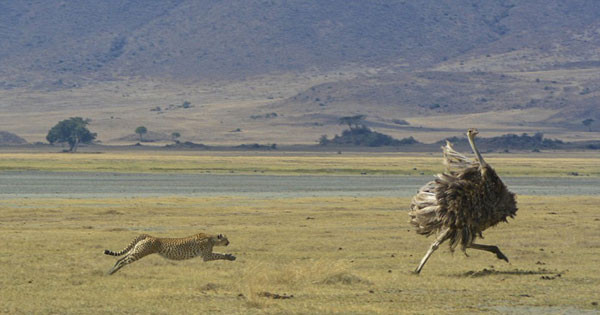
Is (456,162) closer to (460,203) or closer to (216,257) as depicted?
(460,203)

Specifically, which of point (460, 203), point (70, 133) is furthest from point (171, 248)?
point (70, 133)

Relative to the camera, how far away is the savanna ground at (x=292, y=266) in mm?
15023

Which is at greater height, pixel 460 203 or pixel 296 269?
pixel 460 203

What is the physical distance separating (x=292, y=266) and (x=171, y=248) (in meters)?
2.05

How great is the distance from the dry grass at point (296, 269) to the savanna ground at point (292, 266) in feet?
0.08

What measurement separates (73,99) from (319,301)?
583 feet

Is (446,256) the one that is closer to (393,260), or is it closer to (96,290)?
(393,260)

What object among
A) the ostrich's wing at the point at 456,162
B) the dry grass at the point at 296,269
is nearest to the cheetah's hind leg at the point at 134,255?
the dry grass at the point at 296,269

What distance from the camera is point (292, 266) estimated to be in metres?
17.6

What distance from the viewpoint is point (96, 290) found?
51.9 feet

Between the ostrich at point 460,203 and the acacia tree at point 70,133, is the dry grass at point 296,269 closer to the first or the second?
the ostrich at point 460,203

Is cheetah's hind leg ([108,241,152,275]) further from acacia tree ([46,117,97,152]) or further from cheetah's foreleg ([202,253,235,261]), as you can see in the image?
acacia tree ([46,117,97,152])

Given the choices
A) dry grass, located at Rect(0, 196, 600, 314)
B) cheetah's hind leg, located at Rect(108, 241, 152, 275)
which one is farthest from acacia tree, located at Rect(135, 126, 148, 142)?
cheetah's hind leg, located at Rect(108, 241, 152, 275)

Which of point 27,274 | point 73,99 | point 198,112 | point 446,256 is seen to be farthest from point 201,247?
point 73,99
